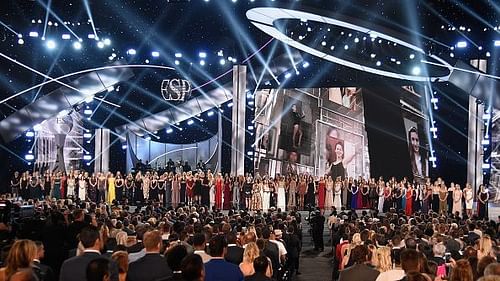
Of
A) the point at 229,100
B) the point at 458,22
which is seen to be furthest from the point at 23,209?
the point at 229,100

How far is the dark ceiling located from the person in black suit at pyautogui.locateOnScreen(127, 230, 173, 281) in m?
18.0

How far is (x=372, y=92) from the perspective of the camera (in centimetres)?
3403

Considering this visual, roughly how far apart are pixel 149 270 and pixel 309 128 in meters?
28.5

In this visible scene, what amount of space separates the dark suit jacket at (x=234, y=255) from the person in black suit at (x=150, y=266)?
248 cm

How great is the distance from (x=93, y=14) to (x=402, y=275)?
2579cm

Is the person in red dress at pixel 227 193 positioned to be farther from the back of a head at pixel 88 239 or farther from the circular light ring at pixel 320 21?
the back of a head at pixel 88 239

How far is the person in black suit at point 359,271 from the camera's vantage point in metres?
7.73

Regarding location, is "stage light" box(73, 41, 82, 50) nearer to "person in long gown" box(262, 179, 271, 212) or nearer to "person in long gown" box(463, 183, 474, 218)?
"person in long gown" box(262, 179, 271, 212)

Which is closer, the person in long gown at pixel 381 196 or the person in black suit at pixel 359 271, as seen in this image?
the person in black suit at pixel 359 271

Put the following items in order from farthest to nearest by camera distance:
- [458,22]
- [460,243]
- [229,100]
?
[229,100]
[458,22]
[460,243]

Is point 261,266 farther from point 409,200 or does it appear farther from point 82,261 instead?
point 409,200

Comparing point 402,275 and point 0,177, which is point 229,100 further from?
point 402,275

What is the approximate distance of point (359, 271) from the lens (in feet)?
25.5

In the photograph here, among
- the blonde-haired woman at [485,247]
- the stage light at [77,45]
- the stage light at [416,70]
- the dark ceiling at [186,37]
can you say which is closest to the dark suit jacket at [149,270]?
the blonde-haired woman at [485,247]
